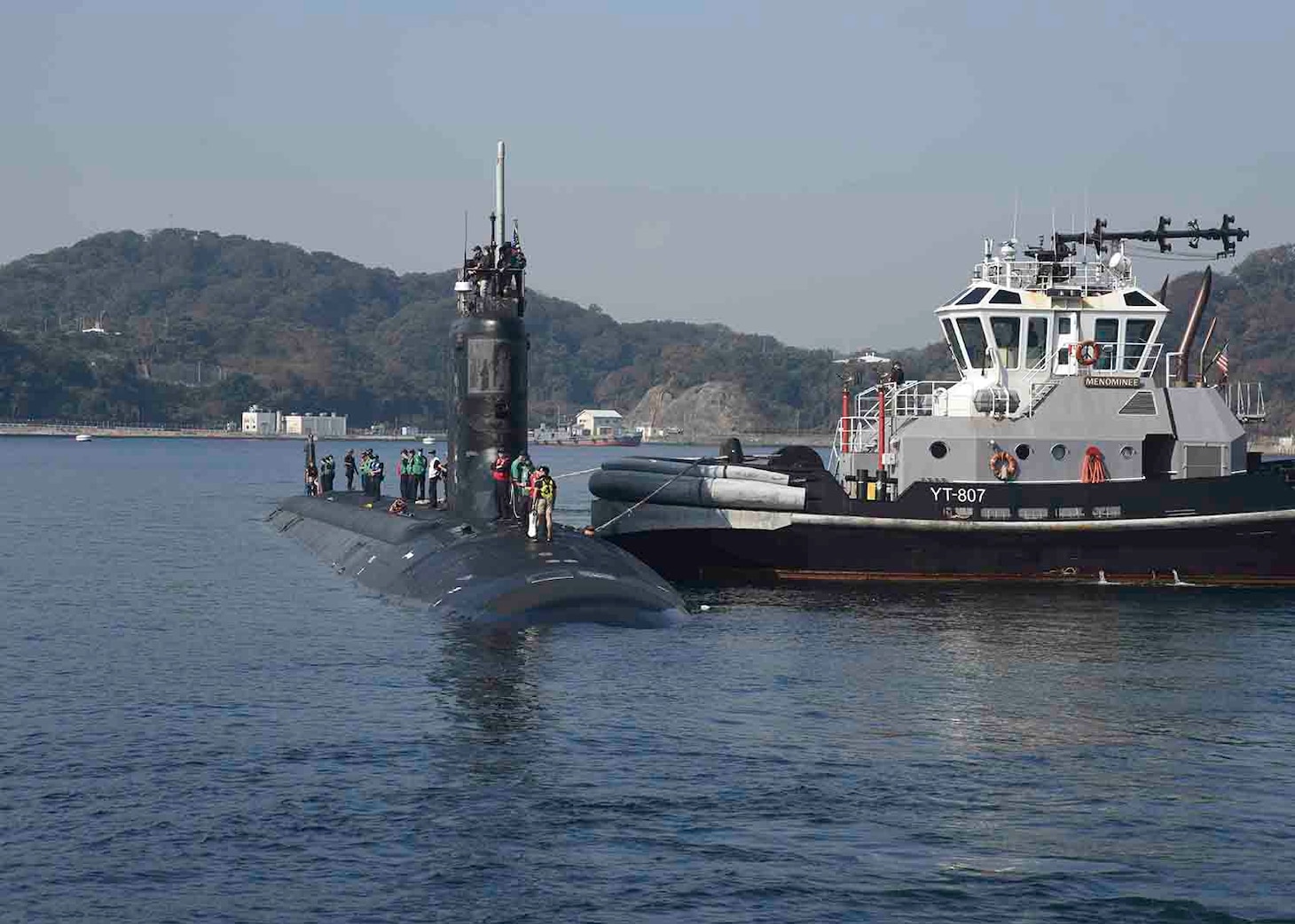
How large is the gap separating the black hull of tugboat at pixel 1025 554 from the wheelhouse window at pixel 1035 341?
6055mm

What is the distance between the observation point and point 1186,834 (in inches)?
754

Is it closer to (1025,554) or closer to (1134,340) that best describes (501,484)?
(1025,554)

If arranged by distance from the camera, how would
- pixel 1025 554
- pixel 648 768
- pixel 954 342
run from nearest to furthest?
1. pixel 648 768
2. pixel 1025 554
3. pixel 954 342

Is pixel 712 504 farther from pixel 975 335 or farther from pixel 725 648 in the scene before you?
pixel 725 648

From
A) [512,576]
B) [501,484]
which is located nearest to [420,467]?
[501,484]

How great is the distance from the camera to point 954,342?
48.4 m

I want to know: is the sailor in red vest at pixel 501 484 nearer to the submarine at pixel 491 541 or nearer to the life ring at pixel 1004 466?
the submarine at pixel 491 541

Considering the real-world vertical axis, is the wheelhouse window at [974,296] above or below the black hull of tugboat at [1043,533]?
above

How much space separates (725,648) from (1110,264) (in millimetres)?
22627

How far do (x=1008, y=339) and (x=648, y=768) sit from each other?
29087 millimetres

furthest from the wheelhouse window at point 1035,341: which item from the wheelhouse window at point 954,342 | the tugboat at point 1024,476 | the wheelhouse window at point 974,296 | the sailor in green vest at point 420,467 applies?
the sailor in green vest at point 420,467

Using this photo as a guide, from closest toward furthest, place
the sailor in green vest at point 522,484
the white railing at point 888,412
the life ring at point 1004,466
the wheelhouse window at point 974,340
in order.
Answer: the sailor in green vest at point 522,484 < the life ring at point 1004,466 < the wheelhouse window at point 974,340 < the white railing at point 888,412

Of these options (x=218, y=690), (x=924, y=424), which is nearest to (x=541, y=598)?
(x=218, y=690)

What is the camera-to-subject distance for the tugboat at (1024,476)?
143ft
